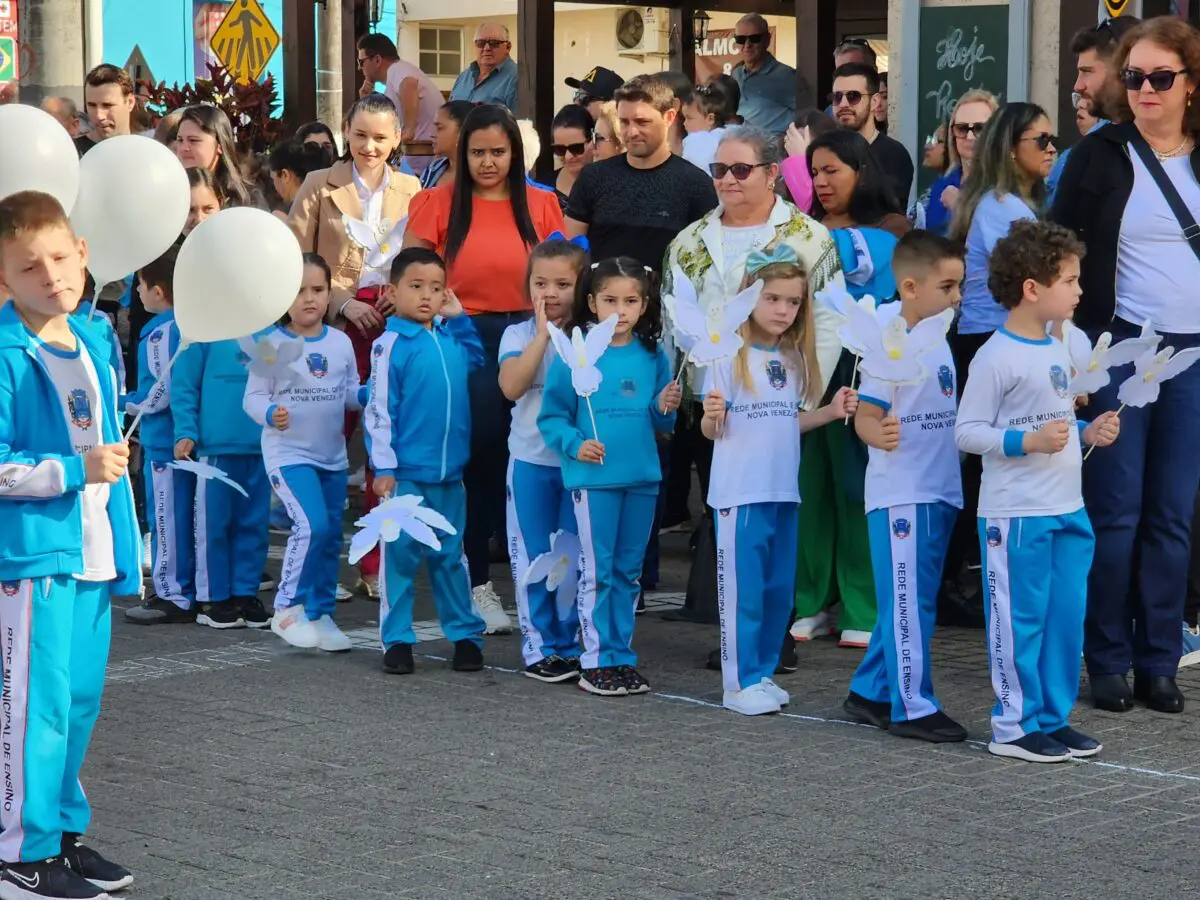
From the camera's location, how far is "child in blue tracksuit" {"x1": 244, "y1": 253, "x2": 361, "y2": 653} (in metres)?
7.80

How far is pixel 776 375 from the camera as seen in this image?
673 centimetres

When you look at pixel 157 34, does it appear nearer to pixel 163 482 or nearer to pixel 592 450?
pixel 163 482

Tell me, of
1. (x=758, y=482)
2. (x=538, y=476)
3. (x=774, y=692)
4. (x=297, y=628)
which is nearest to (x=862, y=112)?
(x=538, y=476)

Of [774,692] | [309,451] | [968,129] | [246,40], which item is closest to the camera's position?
[774,692]

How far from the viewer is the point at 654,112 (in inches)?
327

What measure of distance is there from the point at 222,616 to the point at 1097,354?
13.1ft

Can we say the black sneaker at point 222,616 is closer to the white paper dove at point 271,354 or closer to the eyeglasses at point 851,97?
the white paper dove at point 271,354

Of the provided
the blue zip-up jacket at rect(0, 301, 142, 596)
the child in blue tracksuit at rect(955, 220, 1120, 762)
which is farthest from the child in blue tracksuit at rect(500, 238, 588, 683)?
the blue zip-up jacket at rect(0, 301, 142, 596)

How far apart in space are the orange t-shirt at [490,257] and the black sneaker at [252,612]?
1.54 m

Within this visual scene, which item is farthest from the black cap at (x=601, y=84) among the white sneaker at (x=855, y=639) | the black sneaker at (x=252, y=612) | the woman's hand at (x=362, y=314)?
the white sneaker at (x=855, y=639)

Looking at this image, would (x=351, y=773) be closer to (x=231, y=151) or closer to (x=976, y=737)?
(x=976, y=737)

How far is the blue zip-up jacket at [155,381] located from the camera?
8.56m

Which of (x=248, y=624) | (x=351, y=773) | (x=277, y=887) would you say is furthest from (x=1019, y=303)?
(x=248, y=624)

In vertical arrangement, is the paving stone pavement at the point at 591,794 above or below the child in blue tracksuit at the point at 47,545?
below
